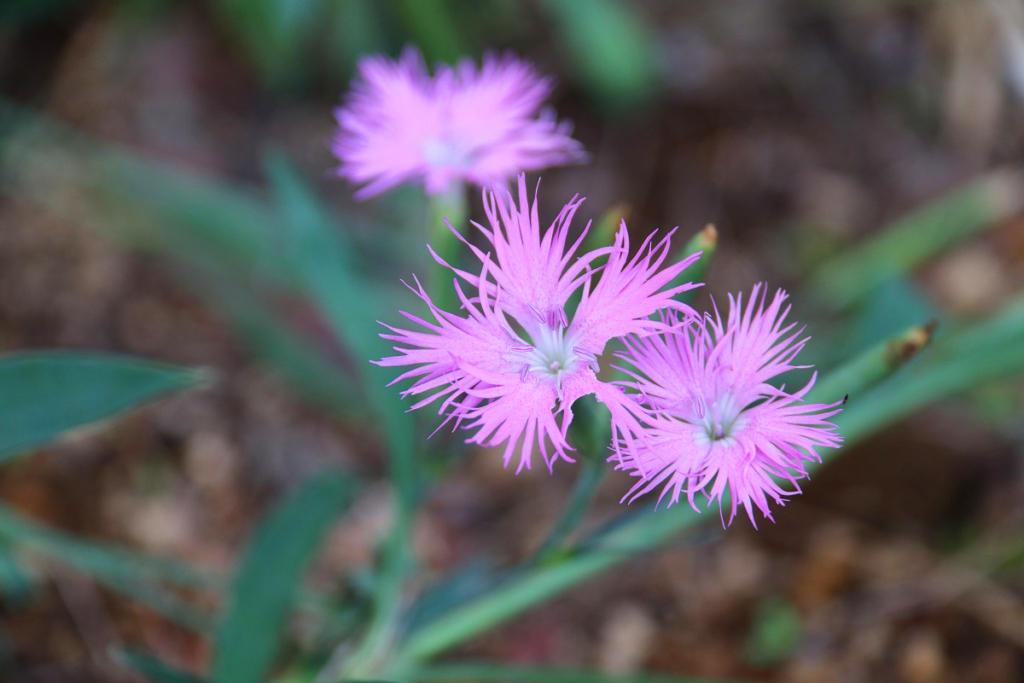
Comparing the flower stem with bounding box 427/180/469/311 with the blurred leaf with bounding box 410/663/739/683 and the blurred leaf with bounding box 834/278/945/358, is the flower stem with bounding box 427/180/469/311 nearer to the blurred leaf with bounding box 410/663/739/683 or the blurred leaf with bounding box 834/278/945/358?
the blurred leaf with bounding box 410/663/739/683

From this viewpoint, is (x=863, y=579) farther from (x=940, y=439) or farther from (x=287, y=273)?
(x=287, y=273)

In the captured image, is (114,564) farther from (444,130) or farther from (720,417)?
(720,417)

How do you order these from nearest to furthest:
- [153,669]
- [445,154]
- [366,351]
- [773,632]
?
1. [153,669]
2. [445,154]
3. [366,351]
4. [773,632]

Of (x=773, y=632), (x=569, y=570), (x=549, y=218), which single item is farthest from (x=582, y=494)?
(x=549, y=218)

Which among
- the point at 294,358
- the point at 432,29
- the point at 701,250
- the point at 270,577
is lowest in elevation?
the point at 270,577

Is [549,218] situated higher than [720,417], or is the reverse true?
[549,218]

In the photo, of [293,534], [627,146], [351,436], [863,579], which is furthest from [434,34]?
[863,579]
